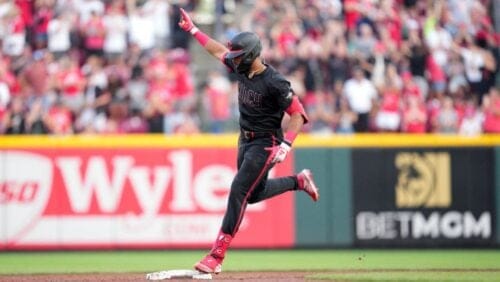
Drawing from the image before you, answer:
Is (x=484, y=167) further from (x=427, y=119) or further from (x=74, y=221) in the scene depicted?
(x=74, y=221)

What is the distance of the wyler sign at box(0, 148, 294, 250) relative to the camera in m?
15.1

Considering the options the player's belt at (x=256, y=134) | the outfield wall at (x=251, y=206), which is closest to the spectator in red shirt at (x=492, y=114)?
the outfield wall at (x=251, y=206)

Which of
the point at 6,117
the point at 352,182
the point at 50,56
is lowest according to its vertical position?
the point at 352,182

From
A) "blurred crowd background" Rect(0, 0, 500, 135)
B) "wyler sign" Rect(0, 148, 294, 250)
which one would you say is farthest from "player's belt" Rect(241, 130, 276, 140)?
"blurred crowd background" Rect(0, 0, 500, 135)

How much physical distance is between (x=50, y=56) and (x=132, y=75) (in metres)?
1.35

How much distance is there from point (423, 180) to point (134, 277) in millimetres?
5972

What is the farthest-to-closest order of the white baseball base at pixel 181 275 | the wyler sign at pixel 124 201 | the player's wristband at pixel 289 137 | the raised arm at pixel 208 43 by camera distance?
the wyler sign at pixel 124 201 → the raised arm at pixel 208 43 → the player's wristband at pixel 289 137 → the white baseball base at pixel 181 275

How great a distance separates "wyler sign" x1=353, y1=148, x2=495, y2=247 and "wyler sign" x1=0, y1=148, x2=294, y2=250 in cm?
113

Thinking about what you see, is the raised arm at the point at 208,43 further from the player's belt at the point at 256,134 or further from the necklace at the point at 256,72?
the player's belt at the point at 256,134

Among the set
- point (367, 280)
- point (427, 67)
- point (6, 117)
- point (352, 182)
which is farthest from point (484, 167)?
point (6, 117)

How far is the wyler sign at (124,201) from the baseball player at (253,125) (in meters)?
4.80

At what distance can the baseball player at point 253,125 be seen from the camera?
393 inches

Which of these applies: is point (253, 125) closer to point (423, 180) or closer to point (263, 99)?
point (263, 99)

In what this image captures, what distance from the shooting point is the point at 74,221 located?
15141mm
